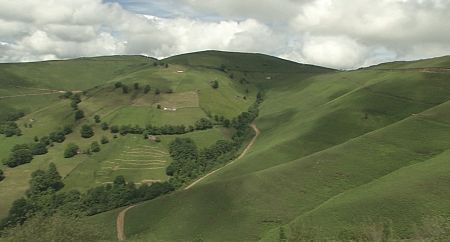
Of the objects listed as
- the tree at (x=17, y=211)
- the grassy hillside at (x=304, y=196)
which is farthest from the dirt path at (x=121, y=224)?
the tree at (x=17, y=211)

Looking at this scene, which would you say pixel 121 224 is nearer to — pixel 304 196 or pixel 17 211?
pixel 304 196

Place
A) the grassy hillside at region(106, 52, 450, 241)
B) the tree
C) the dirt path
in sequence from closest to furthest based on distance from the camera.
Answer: the grassy hillside at region(106, 52, 450, 241)
the dirt path
the tree

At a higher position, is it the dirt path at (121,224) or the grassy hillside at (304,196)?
the grassy hillside at (304,196)

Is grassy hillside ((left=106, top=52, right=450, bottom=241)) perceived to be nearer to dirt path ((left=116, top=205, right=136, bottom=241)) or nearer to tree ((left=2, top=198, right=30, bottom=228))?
dirt path ((left=116, top=205, right=136, bottom=241))

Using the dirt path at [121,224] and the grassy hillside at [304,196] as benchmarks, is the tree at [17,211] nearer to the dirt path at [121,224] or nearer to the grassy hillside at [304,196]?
the dirt path at [121,224]

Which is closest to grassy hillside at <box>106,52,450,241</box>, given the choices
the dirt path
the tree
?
the dirt path

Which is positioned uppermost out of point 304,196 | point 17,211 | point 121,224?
point 304,196

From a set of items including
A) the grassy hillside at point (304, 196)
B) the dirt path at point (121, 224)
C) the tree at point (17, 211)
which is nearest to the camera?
the grassy hillside at point (304, 196)

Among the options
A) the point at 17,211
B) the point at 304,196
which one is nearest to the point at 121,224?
the point at 304,196

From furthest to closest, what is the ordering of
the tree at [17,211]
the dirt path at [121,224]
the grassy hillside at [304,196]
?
the tree at [17,211]
the dirt path at [121,224]
the grassy hillside at [304,196]

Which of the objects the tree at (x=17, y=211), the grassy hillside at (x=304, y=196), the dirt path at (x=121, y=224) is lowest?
the tree at (x=17, y=211)

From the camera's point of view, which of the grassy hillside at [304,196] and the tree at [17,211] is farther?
the tree at [17,211]
